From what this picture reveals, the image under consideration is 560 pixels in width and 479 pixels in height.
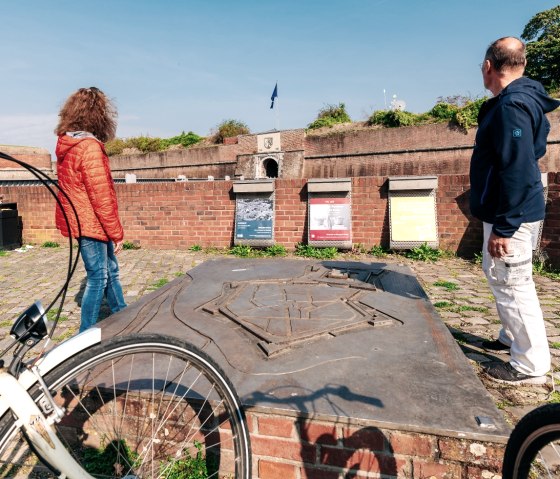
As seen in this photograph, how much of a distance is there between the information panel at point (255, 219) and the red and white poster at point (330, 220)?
3.01 ft

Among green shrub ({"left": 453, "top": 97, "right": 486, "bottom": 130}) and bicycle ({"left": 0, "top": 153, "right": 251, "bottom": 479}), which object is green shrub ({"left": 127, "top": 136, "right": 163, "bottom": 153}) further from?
bicycle ({"left": 0, "top": 153, "right": 251, "bottom": 479})

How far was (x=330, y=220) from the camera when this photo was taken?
7.61 metres

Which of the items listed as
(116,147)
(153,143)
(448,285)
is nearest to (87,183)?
(448,285)

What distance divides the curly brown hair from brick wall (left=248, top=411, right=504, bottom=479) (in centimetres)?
264

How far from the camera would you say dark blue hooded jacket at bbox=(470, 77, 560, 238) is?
224 cm

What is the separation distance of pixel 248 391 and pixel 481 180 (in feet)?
6.82

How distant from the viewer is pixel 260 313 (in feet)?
9.13

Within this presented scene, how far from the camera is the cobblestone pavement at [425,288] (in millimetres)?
2546

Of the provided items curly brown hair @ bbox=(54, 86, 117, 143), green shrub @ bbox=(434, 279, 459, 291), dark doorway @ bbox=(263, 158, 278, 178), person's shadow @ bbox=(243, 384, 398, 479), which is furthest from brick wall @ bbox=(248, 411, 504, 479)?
dark doorway @ bbox=(263, 158, 278, 178)

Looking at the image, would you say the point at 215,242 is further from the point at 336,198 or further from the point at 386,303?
the point at 386,303

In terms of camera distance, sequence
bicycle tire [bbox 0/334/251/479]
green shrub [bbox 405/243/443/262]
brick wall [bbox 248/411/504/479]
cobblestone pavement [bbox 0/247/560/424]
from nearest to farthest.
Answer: brick wall [bbox 248/411/504/479], bicycle tire [bbox 0/334/251/479], cobblestone pavement [bbox 0/247/560/424], green shrub [bbox 405/243/443/262]

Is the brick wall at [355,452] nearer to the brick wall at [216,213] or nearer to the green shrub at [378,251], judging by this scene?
the green shrub at [378,251]

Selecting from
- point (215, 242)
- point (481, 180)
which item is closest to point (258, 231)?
point (215, 242)

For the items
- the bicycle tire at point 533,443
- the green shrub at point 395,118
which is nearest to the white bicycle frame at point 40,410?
the bicycle tire at point 533,443
